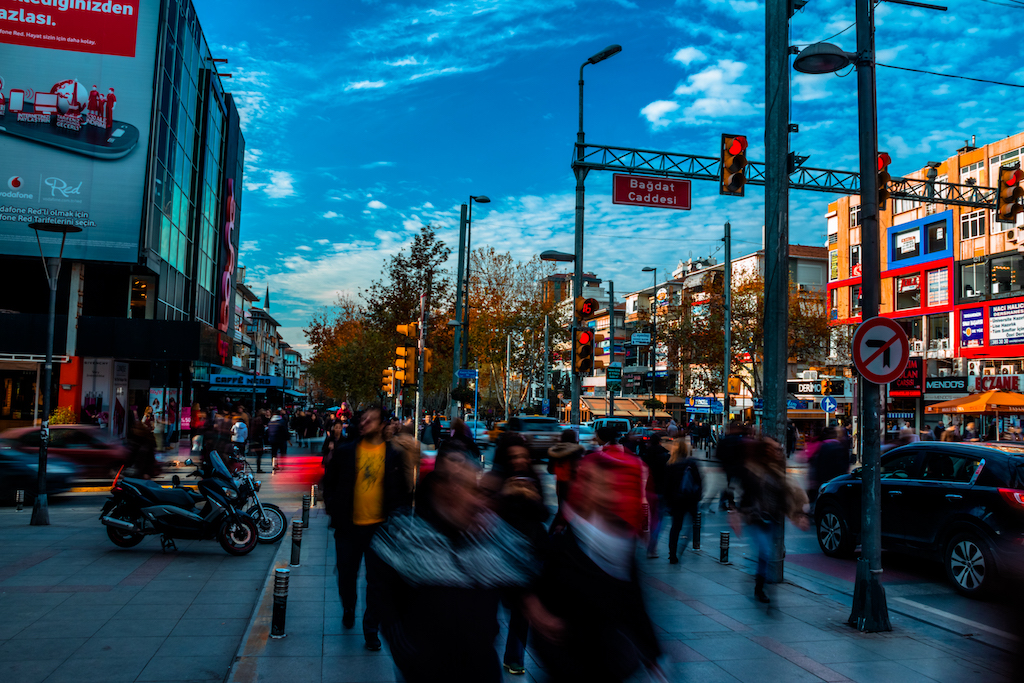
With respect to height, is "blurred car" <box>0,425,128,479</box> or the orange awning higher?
the orange awning

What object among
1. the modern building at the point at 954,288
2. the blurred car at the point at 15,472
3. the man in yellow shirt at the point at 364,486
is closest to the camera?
the man in yellow shirt at the point at 364,486

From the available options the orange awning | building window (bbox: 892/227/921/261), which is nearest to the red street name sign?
the orange awning

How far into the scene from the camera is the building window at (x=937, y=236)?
137ft

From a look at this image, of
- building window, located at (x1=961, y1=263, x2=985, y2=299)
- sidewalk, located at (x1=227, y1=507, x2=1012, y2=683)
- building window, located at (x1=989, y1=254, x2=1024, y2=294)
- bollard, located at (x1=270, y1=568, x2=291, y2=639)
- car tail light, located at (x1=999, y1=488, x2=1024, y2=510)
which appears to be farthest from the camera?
building window, located at (x1=961, y1=263, x2=985, y2=299)

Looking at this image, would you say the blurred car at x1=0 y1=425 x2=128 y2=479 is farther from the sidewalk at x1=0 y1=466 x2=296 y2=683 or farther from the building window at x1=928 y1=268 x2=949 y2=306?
the building window at x1=928 y1=268 x2=949 y2=306

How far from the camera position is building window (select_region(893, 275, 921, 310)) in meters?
43.9

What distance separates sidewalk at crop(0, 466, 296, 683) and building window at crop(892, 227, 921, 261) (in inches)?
1668

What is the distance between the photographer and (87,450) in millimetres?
Result: 16359

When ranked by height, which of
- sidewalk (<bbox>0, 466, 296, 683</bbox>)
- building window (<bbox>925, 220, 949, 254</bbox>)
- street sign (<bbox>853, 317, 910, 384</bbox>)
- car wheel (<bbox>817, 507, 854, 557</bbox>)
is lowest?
sidewalk (<bbox>0, 466, 296, 683</bbox>)

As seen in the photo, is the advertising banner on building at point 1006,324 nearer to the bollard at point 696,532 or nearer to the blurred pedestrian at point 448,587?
the bollard at point 696,532

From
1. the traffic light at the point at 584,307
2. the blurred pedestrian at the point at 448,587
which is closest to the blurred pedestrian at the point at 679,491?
the traffic light at the point at 584,307

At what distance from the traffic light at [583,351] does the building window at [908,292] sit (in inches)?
1448

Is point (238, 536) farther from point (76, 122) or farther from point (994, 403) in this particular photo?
point (994, 403)

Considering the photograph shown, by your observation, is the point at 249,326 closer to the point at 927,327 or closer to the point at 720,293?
the point at 720,293
